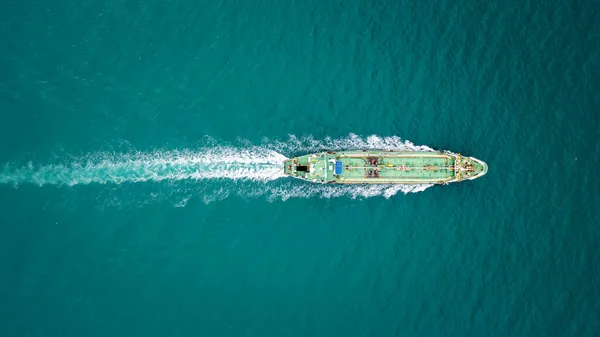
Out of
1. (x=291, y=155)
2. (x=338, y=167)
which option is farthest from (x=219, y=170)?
(x=338, y=167)

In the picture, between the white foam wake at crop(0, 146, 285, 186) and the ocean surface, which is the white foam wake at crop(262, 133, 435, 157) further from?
the white foam wake at crop(0, 146, 285, 186)

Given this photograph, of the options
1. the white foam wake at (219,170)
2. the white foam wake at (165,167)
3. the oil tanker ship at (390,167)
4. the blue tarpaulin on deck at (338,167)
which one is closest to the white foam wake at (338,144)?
the white foam wake at (219,170)

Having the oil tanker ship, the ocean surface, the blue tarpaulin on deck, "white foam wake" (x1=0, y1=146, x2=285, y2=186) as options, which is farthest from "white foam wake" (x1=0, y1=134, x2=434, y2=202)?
the blue tarpaulin on deck

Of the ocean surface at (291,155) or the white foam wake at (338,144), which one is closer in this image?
the ocean surface at (291,155)

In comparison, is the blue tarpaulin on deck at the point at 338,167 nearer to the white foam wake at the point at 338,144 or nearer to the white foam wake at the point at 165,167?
the white foam wake at the point at 338,144

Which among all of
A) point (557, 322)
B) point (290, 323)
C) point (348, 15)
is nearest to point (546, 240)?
point (557, 322)
